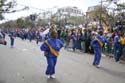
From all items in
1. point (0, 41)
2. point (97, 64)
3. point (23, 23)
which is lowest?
point (23, 23)

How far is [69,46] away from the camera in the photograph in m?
30.7

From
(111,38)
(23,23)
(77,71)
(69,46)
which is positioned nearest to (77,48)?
(69,46)

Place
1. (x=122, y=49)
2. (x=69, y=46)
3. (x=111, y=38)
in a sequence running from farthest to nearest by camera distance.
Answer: (x=69, y=46) → (x=111, y=38) → (x=122, y=49)

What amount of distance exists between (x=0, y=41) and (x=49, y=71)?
2148 mm

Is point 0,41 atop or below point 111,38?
atop

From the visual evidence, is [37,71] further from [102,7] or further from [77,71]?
[102,7]

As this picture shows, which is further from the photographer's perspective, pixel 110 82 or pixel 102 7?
pixel 102 7

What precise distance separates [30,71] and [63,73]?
1.42 m

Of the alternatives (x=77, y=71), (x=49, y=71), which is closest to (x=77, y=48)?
(x=77, y=71)

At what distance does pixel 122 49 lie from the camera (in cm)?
1931

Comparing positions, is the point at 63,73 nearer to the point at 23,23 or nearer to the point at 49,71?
the point at 49,71

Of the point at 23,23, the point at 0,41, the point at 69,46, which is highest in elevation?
the point at 0,41

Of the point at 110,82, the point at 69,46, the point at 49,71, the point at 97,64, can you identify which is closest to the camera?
the point at 110,82

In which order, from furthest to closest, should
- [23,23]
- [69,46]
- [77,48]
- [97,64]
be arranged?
[23,23] < [69,46] < [77,48] < [97,64]
